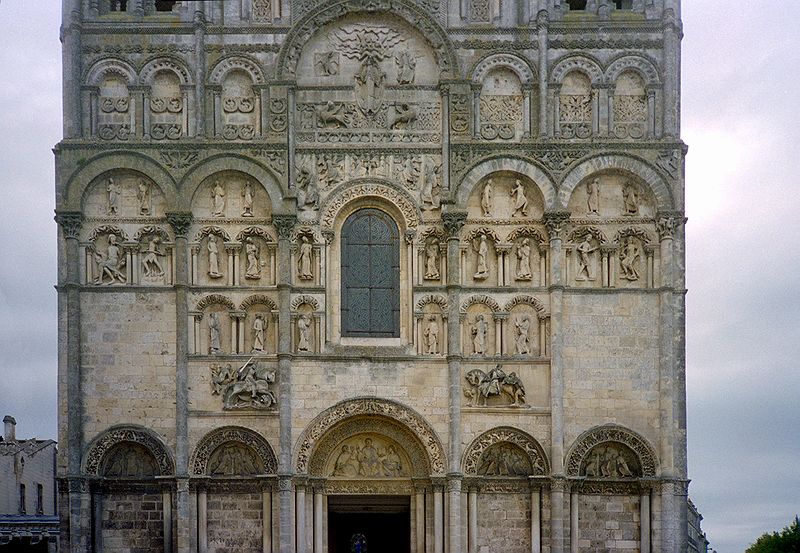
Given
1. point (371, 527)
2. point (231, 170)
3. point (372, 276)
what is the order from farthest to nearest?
point (371, 527)
point (372, 276)
point (231, 170)

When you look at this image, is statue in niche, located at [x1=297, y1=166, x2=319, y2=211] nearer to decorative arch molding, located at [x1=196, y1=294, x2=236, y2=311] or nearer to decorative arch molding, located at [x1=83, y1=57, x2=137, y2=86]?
decorative arch molding, located at [x1=196, y1=294, x2=236, y2=311]

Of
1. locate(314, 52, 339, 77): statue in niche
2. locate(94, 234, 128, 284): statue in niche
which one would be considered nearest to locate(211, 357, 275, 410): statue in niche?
locate(94, 234, 128, 284): statue in niche

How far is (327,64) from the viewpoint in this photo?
90.0 ft

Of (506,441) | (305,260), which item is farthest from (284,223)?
(506,441)

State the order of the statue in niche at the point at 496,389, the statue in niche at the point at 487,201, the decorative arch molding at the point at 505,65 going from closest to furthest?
the statue in niche at the point at 496,389
the statue in niche at the point at 487,201
the decorative arch molding at the point at 505,65

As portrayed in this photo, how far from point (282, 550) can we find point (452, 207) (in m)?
7.62

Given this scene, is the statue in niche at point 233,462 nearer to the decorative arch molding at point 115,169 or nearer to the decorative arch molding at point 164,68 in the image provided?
the decorative arch molding at point 115,169

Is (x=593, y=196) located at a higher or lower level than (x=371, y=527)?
higher

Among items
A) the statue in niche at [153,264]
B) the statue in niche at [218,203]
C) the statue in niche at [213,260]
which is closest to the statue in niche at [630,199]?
the statue in niche at [218,203]

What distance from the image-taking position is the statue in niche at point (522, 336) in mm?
26750

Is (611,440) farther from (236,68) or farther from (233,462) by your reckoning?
(236,68)

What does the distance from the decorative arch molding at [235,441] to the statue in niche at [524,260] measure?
6.17 m

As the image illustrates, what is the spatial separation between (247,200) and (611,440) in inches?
347

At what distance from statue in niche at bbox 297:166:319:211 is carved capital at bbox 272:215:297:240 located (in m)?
0.38
